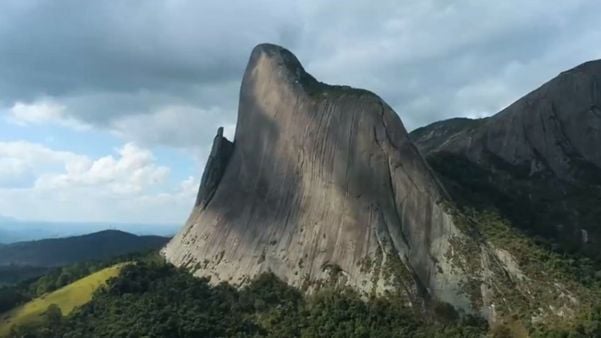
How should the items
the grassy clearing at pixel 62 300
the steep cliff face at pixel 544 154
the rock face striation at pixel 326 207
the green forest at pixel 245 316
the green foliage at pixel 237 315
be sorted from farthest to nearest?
1. the steep cliff face at pixel 544 154
2. the grassy clearing at pixel 62 300
3. the rock face striation at pixel 326 207
4. the green foliage at pixel 237 315
5. the green forest at pixel 245 316

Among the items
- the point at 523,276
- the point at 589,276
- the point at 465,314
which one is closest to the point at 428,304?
the point at 465,314

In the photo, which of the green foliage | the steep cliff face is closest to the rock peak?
the green foliage

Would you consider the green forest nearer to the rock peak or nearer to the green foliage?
the green foliage

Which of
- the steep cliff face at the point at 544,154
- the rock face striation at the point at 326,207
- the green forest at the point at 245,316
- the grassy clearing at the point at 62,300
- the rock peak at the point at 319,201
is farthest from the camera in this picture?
the steep cliff face at the point at 544,154

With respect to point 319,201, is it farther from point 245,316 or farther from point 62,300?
point 62,300

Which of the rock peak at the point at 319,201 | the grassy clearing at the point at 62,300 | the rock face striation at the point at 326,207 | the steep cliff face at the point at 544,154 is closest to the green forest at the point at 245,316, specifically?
the rock face striation at the point at 326,207

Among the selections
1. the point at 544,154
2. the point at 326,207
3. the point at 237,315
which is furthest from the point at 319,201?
the point at 544,154

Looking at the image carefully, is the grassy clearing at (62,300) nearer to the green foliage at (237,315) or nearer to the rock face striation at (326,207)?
the green foliage at (237,315)
